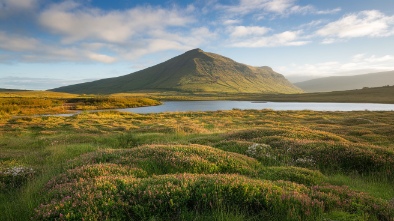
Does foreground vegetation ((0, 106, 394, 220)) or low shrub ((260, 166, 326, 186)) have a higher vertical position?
foreground vegetation ((0, 106, 394, 220))

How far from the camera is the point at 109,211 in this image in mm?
6488

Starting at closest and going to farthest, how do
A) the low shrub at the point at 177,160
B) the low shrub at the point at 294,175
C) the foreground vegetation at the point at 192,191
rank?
1. the foreground vegetation at the point at 192,191
2. the low shrub at the point at 294,175
3. the low shrub at the point at 177,160

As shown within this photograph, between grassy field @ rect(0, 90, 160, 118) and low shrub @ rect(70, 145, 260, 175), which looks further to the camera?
grassy field @ rect(0, 90, 160, 118)

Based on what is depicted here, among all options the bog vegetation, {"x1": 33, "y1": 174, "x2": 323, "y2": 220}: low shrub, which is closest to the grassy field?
the bog vegetation

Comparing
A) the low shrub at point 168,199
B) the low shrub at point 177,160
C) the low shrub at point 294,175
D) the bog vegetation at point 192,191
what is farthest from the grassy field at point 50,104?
the low shrub at point 294,175

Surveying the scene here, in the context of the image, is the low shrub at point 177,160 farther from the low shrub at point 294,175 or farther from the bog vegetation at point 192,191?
the low shrub at point 294,175

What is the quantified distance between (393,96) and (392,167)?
16668 centimetres

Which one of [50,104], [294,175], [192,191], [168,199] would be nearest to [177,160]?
[192,191]

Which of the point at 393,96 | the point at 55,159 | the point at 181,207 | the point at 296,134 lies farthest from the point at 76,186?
the point at 393,96

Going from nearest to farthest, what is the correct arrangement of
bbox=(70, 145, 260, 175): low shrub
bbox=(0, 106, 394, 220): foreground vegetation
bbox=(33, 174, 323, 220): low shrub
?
bbox=(33, 174, 323, 220): low shrub, bbox=(0, 106, 394, 220): foreground vegetation, bbox=(70, 145, 260, 175): low shrub

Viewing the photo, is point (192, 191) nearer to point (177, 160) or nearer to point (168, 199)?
point (168, 199)

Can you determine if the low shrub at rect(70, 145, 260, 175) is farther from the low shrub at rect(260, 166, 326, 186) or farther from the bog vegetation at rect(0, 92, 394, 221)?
the low shrub at rect(260, 166, 326, 186)

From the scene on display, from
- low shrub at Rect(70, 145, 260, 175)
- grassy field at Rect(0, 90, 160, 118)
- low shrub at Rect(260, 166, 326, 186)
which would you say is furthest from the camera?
grassy field at Rect(0, 90, 160, 118)

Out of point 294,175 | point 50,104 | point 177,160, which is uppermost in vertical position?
point 177,160
